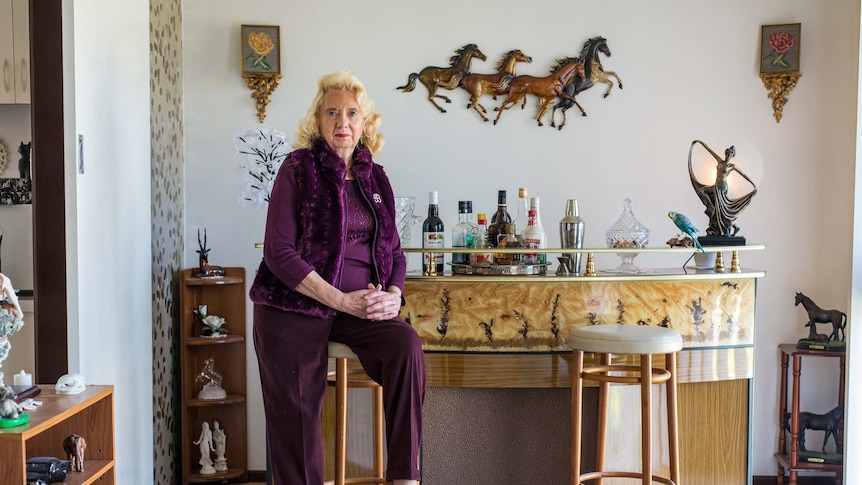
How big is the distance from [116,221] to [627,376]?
6.50 ft

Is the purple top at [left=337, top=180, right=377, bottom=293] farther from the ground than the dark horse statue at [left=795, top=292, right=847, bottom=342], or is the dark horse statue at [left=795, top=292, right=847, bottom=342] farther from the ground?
the purple top at [left=337, top=180, right=377, bottom=293]

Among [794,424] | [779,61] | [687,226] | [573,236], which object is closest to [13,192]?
[573,236]

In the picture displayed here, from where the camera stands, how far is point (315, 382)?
2.49m

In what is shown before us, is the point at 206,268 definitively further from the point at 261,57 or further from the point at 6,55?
the point at 6,55

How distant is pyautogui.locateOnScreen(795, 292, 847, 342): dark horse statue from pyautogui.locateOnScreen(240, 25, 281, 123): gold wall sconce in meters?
2.65

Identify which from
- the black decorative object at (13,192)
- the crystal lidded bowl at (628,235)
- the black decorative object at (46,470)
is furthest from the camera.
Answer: the black decorative object at (13,192)

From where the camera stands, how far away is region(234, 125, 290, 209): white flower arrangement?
366 centimetres

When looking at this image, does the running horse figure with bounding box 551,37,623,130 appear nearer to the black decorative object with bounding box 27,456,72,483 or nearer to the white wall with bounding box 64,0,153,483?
the white wall with bounding box 64,0,153,483

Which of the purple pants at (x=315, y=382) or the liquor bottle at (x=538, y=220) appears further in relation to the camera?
the liquor bottle at (x=538, y=220)

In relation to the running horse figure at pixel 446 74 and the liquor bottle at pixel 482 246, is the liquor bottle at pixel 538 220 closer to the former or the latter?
the liquor bottle at pixel 482 246

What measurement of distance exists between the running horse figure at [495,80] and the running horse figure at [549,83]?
0.04 metres

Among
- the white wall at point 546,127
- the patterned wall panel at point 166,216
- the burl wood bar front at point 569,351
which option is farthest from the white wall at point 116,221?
the burl wood bar front at point 569,351

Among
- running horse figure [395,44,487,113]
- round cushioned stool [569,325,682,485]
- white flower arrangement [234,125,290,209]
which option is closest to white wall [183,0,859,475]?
running horse figure [395,44,487,113]

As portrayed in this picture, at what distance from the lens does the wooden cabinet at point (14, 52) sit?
12.4ft
